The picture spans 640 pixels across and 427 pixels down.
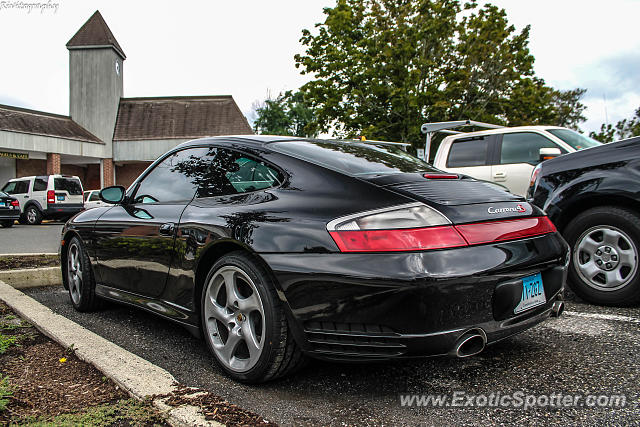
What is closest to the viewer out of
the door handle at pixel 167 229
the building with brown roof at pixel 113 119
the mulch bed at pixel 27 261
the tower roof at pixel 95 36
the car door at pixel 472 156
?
the door handle at pixel 167 229

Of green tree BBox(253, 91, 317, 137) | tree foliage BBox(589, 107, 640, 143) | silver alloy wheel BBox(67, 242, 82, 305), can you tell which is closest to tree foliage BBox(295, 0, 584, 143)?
tree foliage BBox(589, 107, 640, 143)

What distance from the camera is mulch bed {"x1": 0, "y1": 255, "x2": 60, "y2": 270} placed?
5627mm

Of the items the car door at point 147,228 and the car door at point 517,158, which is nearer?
the car door at point 147,228

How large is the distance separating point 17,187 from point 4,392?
2131 cm

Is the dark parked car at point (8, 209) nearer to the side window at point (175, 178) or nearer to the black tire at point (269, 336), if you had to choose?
the side window at point (175, 178)

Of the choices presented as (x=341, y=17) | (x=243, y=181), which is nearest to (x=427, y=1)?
(x=341, y=17)

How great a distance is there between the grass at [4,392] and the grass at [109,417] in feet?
0.52

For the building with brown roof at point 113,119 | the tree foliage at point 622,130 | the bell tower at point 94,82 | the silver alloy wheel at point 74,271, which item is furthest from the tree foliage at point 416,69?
the bell tower at point 94,82

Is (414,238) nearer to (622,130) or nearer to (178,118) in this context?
(622,130)

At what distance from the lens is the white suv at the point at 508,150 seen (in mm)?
7535

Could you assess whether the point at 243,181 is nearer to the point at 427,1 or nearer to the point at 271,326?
the point at 271,326

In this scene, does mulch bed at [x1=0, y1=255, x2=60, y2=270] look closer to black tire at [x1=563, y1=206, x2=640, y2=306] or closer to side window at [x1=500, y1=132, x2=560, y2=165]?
black tire at [x1=563, y1=206, x2=640, y2=306]

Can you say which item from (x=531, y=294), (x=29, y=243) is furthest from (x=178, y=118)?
(x=531, y=294)

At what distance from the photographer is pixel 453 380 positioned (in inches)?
97.3
